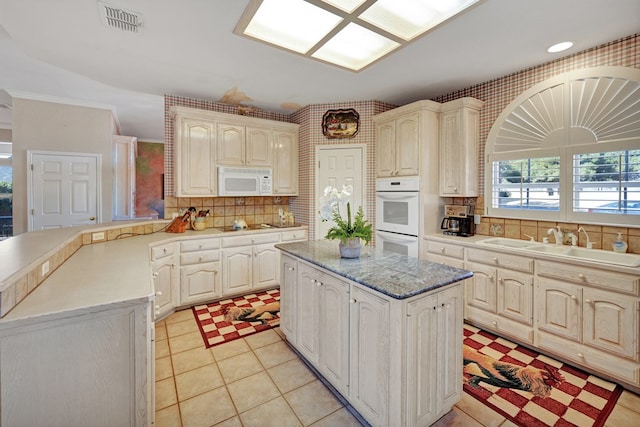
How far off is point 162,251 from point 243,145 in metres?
1.67

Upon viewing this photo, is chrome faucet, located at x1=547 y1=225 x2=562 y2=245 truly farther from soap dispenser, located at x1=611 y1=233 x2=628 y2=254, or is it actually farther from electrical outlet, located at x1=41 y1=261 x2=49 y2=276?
electrical outlet, located at x1=41 y1=261 x2=49 y2=276

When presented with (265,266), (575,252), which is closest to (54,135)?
(265,266)

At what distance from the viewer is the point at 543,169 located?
8.82ft

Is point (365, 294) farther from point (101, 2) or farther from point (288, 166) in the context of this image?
point (288, 166)

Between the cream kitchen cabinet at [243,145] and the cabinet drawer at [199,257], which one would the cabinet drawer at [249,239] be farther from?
the cream kitchen cabinet at [243,145]

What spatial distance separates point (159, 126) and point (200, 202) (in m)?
2.89

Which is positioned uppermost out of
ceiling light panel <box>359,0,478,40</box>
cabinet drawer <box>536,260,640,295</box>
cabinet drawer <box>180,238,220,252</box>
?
ceiling light panel <box>359,0,478,40</box>

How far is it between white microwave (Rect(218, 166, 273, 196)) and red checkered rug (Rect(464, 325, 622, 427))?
295 centimetres

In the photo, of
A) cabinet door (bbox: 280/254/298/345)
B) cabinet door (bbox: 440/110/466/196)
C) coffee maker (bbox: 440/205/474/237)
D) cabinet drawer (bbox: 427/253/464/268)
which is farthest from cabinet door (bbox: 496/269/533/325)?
cabinet door (bbox: 280/254/298/345)

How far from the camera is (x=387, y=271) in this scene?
→ 5.61 ft

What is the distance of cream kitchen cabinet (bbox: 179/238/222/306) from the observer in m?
3.17

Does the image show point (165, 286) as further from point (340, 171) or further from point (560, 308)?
point (560, 308)

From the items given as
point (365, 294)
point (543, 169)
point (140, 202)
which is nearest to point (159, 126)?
point (140, 202)

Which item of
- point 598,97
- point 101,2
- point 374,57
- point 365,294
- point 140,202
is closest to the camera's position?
point 365,294
